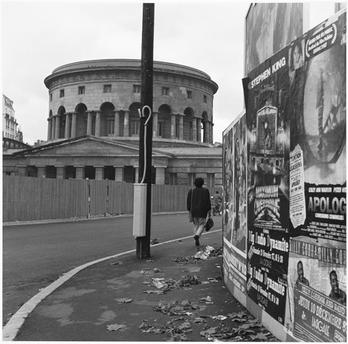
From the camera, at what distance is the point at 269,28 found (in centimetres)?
628

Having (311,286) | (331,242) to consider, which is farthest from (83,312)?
(331,242)

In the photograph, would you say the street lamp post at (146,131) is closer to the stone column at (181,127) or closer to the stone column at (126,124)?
the stone column at (126,124)

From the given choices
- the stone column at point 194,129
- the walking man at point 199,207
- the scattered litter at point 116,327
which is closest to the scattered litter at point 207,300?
the scattered litter at point 116,327

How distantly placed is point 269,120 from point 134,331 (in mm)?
2524

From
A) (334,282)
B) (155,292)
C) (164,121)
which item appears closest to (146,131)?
(155,292)

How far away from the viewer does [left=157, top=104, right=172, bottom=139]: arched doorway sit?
7562 cm

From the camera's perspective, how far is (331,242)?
3.65 metres

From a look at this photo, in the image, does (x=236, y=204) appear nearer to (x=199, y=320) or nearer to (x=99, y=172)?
(x=199, y=320)

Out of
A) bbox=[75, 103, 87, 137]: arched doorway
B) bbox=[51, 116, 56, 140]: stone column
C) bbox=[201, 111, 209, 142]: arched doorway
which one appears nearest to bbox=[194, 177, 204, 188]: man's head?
bbox=[75, 103, 87, 137]: arched doorway

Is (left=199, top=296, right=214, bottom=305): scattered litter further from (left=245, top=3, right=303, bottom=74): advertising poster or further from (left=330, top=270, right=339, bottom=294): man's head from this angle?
(left=245, top=3, right=303, bottom=74): advertising poster

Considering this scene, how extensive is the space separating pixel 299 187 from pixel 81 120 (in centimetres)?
7601

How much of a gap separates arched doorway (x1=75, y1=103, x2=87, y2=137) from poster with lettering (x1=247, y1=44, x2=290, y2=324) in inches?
2899

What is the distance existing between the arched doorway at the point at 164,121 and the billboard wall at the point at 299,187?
70216 mm

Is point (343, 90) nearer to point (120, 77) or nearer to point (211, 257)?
point (211, 257)
